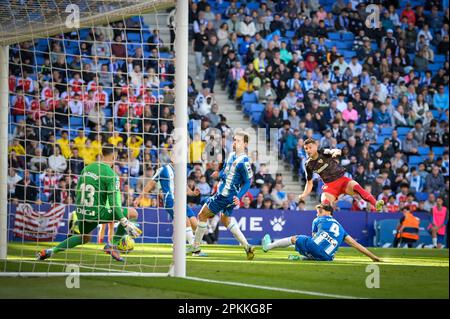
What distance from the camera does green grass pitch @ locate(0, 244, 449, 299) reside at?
8977 millimetres

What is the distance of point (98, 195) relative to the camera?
12.6 m

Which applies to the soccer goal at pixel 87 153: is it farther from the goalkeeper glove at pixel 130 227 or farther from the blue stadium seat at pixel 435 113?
the blue stadium seat at pixel 435 113

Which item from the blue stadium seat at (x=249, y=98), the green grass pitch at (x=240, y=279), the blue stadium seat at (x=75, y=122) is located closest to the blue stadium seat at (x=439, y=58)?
the blue stadium seat at (x=249, y=98)

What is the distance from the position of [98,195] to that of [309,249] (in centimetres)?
316

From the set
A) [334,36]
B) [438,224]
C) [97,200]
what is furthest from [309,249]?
[334,36]

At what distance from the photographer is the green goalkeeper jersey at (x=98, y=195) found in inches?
494

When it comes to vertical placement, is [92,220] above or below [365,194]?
below

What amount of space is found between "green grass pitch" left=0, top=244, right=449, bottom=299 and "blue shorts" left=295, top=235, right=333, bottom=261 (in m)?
0.20

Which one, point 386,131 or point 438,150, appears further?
point 438,150

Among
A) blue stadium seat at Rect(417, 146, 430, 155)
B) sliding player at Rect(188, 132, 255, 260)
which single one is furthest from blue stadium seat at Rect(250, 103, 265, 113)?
sliding player at Rect(188, 132, 255, 260)

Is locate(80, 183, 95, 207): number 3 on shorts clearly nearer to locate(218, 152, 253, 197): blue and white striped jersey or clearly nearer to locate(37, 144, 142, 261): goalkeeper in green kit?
locate(37, 144, 142, 261): goalkeeper in green kit

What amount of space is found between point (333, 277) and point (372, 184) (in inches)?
530

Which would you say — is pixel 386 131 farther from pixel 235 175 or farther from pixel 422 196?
pixel 235 175

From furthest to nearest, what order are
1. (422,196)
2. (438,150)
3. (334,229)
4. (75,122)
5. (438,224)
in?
(438,150) < (422,196) < (438,224) < (75,122) < (334,229)
